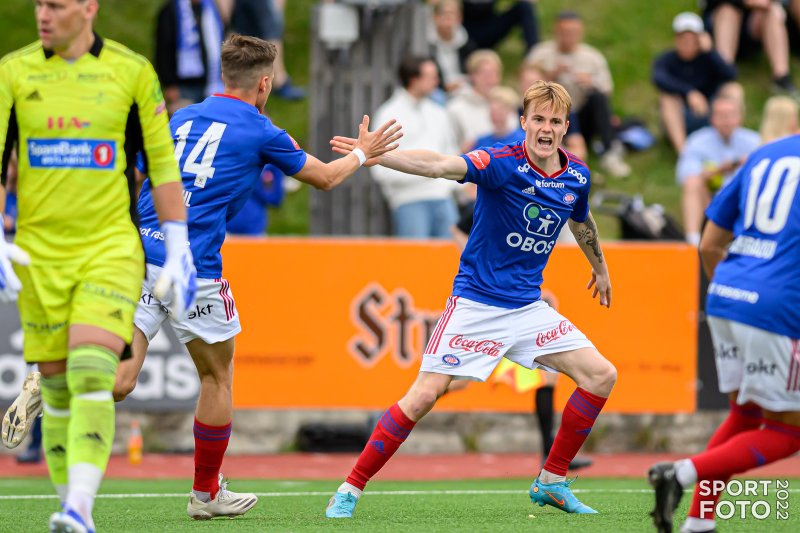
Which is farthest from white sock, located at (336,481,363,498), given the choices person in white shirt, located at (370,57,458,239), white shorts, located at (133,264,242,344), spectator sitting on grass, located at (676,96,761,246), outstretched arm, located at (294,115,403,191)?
spectator sitting on grass, located at (676,96,761,246)

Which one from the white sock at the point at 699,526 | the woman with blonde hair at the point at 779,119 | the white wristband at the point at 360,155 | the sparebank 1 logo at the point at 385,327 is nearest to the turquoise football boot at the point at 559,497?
the white sock at the point at 699,526

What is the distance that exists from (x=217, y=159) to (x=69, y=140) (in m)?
1.47

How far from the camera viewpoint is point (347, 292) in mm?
12336

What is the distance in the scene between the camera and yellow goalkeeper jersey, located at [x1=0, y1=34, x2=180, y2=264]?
19.7ft

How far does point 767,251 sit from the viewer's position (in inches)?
243

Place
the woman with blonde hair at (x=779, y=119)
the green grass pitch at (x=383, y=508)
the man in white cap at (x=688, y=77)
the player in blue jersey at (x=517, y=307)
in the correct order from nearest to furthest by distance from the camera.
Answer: the green grass pitch at (x=383, y=508) → the player in blue jersey at (x=517, y=307) → the woman with blonde hair at (x=779, y=119) → the man in white cap at (x=688, y=77)

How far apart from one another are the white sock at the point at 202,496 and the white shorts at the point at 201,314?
0.90m

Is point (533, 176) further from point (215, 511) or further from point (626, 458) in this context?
point (626, 458)

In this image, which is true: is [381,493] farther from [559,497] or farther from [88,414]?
[88,414]

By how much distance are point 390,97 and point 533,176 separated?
284 inches

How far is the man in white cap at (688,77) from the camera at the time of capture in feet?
52.3

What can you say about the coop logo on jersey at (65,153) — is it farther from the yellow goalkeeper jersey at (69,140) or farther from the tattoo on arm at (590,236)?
the tattoo on arm at (590,236)

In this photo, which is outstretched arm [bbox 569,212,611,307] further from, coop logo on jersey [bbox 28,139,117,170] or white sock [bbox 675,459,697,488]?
coop logo on jersey [bbox 28,139,117,170]

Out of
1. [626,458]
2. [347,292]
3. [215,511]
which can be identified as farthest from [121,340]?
[626,458]
